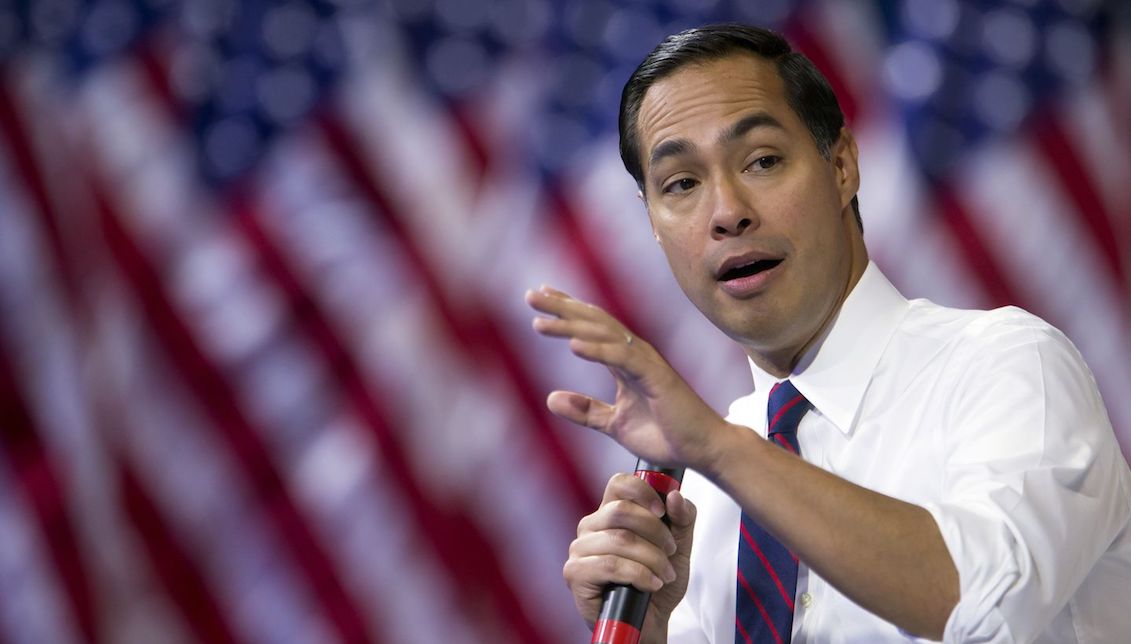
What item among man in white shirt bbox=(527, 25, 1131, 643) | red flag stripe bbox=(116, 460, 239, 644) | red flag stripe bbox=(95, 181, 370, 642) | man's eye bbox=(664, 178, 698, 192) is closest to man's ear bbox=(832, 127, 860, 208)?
man in white shirt bbox=(527, 25, 1131, 643)

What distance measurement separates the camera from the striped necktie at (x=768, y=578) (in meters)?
1.19

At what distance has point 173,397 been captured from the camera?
7.27 ft

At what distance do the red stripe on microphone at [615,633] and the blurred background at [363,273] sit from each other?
3.99 ft

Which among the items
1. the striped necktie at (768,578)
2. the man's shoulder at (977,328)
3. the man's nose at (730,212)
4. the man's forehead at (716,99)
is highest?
the man's forehead at (716,99)

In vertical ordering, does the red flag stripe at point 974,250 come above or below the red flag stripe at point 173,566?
above

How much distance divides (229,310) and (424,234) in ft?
1.45

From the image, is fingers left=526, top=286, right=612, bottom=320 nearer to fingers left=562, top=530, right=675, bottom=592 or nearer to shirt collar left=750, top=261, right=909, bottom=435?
fingers left=562, top=530, right=675, bottom=592

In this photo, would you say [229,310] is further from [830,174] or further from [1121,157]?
[1121,157]

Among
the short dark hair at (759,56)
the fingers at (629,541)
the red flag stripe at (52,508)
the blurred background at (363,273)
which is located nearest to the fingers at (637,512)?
the fingers at (629,541)

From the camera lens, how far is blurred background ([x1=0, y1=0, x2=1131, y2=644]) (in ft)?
7.21

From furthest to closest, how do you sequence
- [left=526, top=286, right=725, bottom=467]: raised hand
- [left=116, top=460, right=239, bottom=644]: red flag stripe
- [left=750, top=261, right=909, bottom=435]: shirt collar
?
1. [left=116, top=460, right=239, bottom=644]: red flag stripe
2. [left=750, top=261, right=909, bottom=435]: shirt collar
3. [left=526, top=286, right=725, bottom=467]: raised hand

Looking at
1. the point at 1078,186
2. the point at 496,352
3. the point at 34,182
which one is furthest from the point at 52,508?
the point at 1078,186

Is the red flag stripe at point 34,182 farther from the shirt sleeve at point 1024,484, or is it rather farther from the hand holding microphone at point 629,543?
the shirt sleeve at point 1024,484

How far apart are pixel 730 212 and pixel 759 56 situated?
0.30 metres
